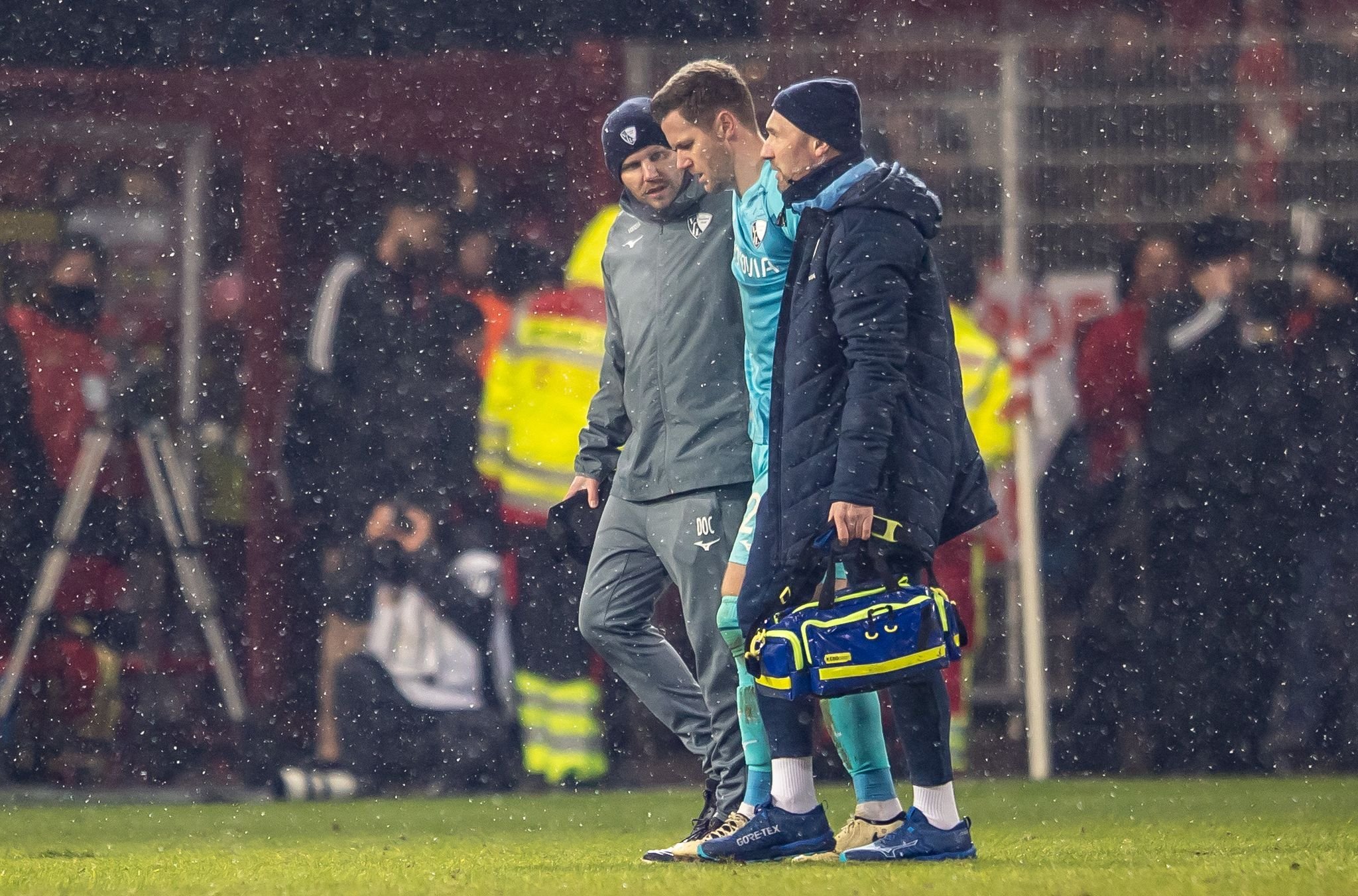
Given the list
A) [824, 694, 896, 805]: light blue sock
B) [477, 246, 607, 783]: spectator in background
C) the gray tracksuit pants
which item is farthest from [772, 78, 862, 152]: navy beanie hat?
[477, 246, 607, 783]: spectator in background

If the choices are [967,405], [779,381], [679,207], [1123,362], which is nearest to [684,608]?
[779,381]

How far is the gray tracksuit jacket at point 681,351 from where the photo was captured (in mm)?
5590

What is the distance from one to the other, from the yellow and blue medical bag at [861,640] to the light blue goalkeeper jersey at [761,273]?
1.63 ft

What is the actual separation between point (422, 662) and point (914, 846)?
12.3 ft

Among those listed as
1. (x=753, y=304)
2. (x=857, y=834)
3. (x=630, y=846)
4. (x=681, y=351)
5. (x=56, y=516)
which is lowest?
(x=630, y=846)

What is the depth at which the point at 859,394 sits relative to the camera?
4926mm

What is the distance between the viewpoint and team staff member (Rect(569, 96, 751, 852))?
556cm

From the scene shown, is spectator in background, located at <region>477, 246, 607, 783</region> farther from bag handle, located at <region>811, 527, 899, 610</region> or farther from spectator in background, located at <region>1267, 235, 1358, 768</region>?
bag handle, located at <region>811, 527, 899, 610</region>

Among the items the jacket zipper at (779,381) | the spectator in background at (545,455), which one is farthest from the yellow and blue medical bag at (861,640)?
the spectator in background at (545,455)

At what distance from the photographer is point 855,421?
4930 mm

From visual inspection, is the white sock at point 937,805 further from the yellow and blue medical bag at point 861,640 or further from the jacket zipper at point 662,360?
the jacket zipper at point 662,360

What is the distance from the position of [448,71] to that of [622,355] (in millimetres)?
3677

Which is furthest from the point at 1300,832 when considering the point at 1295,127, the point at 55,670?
the point at 55,670

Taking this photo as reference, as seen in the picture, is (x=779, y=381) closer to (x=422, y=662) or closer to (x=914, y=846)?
(x=914, y=846)
